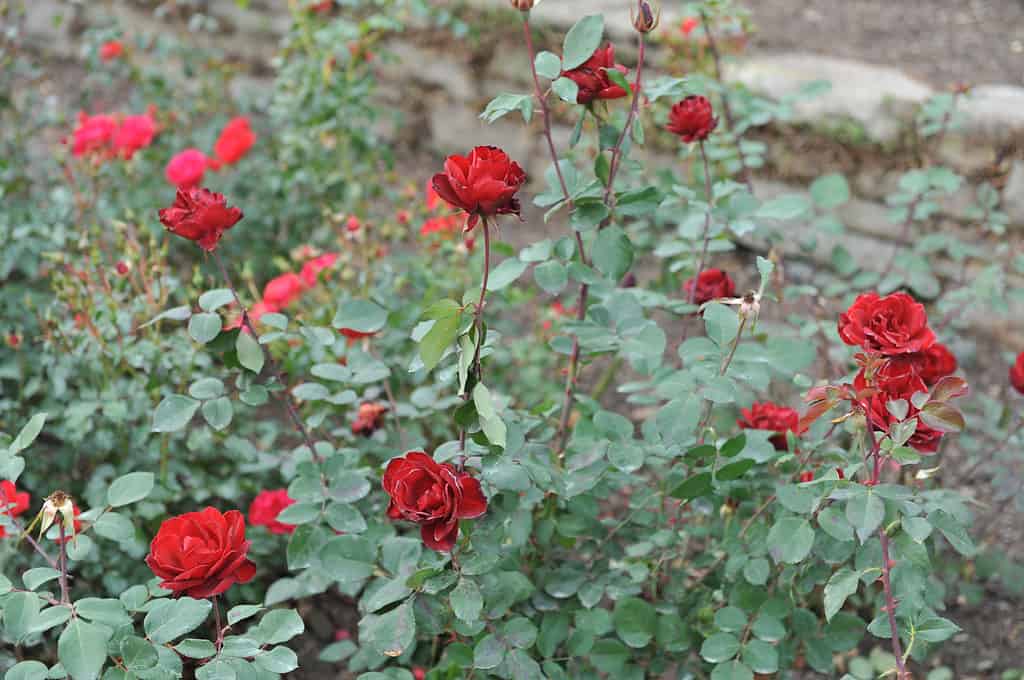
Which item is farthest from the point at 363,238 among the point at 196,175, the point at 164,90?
the point at 164,90

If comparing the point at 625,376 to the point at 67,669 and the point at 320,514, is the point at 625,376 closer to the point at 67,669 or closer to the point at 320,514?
the point at 320,514

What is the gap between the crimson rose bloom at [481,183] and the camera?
956 millimetres

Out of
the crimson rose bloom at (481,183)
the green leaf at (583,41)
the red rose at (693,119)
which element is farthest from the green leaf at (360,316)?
the red rose at (693,119)

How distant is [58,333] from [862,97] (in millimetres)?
1956

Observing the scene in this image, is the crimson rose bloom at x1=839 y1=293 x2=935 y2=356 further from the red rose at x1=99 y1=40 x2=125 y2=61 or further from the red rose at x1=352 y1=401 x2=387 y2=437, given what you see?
the red rose at x1=99 y1=40 x2=125 y2=61

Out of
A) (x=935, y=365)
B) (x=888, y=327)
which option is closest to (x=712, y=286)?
(x=935, y=365)

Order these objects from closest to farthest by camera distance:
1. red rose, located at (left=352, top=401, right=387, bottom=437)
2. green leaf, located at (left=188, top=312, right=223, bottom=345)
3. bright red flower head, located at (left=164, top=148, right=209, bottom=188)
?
green leaf, located at (left=188, top=312, right=223, bottom=345) < red rose, located at (left=352, top=401, right=387, bottom=437) < bright red flower head, located at (left=164, top=148, right=209, bottom=188)

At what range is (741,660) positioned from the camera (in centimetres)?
122

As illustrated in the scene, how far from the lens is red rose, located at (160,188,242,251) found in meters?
1.14

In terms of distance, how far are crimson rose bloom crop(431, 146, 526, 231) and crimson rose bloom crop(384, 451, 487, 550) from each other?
0.26 metres

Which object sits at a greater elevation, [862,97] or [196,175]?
[196,175]

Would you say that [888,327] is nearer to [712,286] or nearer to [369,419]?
[712,286]

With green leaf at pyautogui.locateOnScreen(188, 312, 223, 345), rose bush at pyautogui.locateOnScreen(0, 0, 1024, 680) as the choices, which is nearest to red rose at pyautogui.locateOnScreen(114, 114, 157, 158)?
rose bush at pyautogui.locateOnScreen(0, 0, 1024, 680)

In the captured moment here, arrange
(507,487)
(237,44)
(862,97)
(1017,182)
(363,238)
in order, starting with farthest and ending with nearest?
(237,44) → (862,97) → (1017,182) → (363,238) → (507,487)
